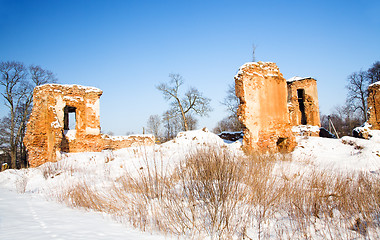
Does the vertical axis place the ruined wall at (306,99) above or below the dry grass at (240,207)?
above

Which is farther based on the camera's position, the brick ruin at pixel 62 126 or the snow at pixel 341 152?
the brick ruin at pixel 62 126

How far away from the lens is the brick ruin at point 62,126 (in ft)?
44.1

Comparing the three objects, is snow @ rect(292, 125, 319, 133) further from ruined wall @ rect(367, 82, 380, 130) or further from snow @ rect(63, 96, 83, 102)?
snow @ rect(63, 96, 83, 102)

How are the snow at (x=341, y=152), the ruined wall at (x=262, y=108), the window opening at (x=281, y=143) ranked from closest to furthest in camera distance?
the snow at (x=341, y=152), the ruined wall at (x=262, y=108), the window opening at (x=281, y=143)

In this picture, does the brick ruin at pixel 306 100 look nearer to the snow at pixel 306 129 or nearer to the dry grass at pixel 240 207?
the snow at pixel 306 129

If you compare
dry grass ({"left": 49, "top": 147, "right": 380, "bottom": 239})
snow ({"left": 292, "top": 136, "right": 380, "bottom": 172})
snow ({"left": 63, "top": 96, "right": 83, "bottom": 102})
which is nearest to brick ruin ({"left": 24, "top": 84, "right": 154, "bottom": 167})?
snow ({"left": 63, "top": 96, "right": 83, "bottom": 102})

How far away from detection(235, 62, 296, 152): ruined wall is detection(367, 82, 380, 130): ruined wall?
8906mm

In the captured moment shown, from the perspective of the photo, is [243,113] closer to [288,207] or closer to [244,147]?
[244,147]

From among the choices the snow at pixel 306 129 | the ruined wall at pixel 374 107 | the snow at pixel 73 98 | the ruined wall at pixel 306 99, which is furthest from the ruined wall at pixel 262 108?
the ruined wall at pixel 306 99

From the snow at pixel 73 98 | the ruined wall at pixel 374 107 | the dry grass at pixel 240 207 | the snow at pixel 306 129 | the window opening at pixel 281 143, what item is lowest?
the dry grass at pixel 240 207

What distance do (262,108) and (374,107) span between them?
1107 centimetres

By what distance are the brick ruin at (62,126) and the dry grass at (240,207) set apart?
31.7 feet

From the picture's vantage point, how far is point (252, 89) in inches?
436

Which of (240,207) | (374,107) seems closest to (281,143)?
(240,207)
